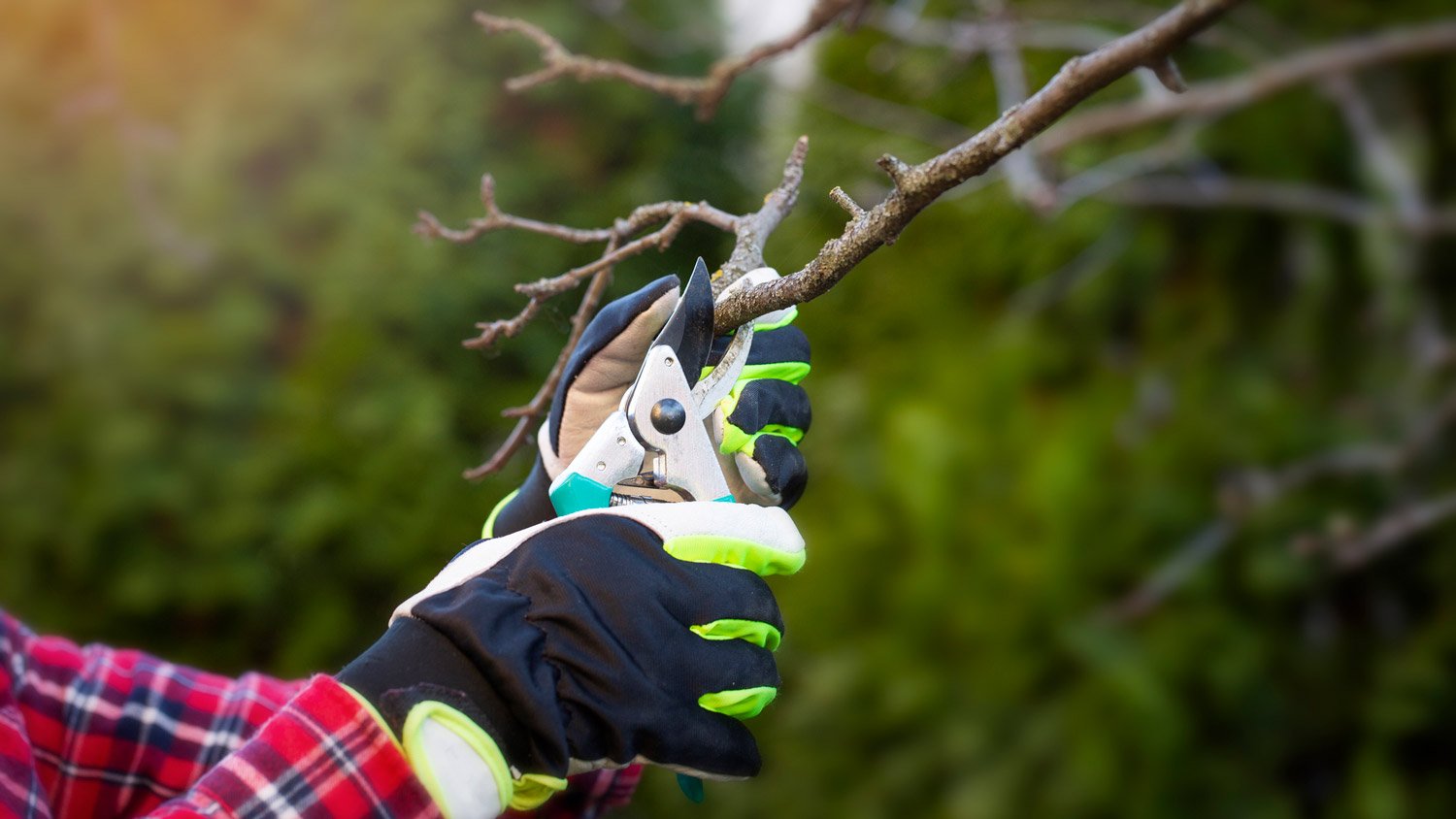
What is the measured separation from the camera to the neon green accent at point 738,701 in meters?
0.83

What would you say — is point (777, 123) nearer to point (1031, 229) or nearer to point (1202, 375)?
point (1031, 229)

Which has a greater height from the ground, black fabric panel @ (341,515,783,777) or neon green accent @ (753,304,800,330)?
neon green accent @ (753,304,800,330)

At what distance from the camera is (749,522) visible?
850 mm

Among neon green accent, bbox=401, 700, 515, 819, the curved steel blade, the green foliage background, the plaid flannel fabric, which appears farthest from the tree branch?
neon green accent, bbox=401, 700, 515, 819

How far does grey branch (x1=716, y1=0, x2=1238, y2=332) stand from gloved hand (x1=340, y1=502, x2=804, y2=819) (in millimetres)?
238

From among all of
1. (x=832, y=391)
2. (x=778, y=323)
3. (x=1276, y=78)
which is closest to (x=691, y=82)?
(x=778, y=323)

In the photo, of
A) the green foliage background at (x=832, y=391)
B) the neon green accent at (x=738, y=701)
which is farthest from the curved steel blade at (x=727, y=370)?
the green foliage background at (x=832, y=391)

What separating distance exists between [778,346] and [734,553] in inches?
9.8

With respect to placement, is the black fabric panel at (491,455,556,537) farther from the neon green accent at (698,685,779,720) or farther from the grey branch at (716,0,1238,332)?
the grey branch at (716,0,1238,332)

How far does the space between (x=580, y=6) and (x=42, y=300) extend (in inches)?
90.4

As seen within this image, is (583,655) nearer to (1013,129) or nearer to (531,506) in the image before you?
(531,506)

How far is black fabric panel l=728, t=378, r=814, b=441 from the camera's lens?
37.1 inches

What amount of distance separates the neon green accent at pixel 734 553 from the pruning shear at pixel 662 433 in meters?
0.07

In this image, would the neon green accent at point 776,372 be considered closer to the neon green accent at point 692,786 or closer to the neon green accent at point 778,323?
the neon green accent at point 778,323
